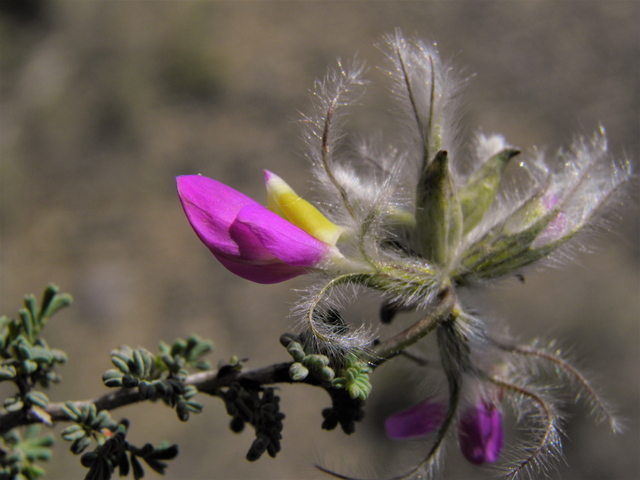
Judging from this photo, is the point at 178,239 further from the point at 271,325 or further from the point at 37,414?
the point at 37,414

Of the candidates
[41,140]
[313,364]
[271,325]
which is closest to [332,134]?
[313,364]

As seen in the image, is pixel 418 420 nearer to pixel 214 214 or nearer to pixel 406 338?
pixel 406 338

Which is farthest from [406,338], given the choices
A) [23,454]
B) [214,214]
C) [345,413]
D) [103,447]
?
[23,454]

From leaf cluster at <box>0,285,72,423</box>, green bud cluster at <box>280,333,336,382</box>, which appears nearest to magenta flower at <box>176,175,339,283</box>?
green bud cluster at <box>280,333,336,382</box>

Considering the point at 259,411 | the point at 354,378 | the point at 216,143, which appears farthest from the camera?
the point at 216,143

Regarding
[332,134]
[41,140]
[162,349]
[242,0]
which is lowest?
[162,349]

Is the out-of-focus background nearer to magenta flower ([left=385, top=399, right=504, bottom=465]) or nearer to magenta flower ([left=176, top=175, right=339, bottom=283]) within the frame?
magenta flower ([left=385, top=399, right=504, bottom=465])
